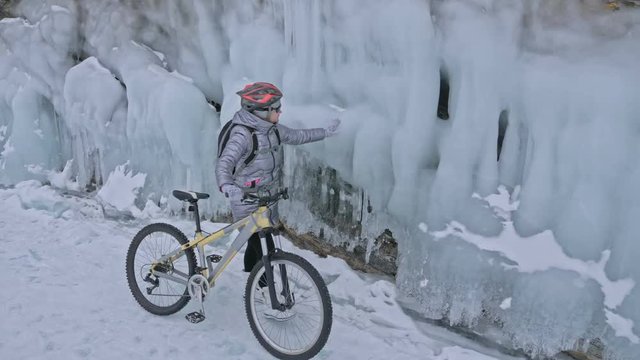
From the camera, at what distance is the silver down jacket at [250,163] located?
3643 mm

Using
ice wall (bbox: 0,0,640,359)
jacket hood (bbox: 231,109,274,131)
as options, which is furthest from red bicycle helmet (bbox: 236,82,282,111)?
ice wall (bbox: 0,0,640,359)

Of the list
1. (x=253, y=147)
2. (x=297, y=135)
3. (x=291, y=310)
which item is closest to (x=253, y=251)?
(x=291, y=310)

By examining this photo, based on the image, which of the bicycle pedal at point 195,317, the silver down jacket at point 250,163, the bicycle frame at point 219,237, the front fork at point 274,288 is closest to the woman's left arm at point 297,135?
the silver down jacket at point 250,163

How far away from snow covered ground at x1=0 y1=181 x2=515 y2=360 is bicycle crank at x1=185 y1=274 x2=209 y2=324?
14cm

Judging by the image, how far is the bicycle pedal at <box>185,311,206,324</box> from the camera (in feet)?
12.8

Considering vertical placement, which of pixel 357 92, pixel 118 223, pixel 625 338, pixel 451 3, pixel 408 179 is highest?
pixel 451 3

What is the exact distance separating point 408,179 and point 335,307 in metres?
1.24

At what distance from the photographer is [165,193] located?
6480 mm

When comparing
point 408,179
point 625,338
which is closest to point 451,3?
point 408,179

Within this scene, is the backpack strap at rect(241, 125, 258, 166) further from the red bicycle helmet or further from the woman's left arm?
the woman's left arm

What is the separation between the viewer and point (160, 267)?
414cm

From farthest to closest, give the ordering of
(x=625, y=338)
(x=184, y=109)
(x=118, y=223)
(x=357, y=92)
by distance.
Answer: (x=118, y=223) < (x=184, y=109) < (x=357, y=92) < (x=625, y=338)

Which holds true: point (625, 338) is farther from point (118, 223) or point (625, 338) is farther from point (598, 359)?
point (118, 223)

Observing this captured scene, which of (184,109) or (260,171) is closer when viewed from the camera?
(260,171)
